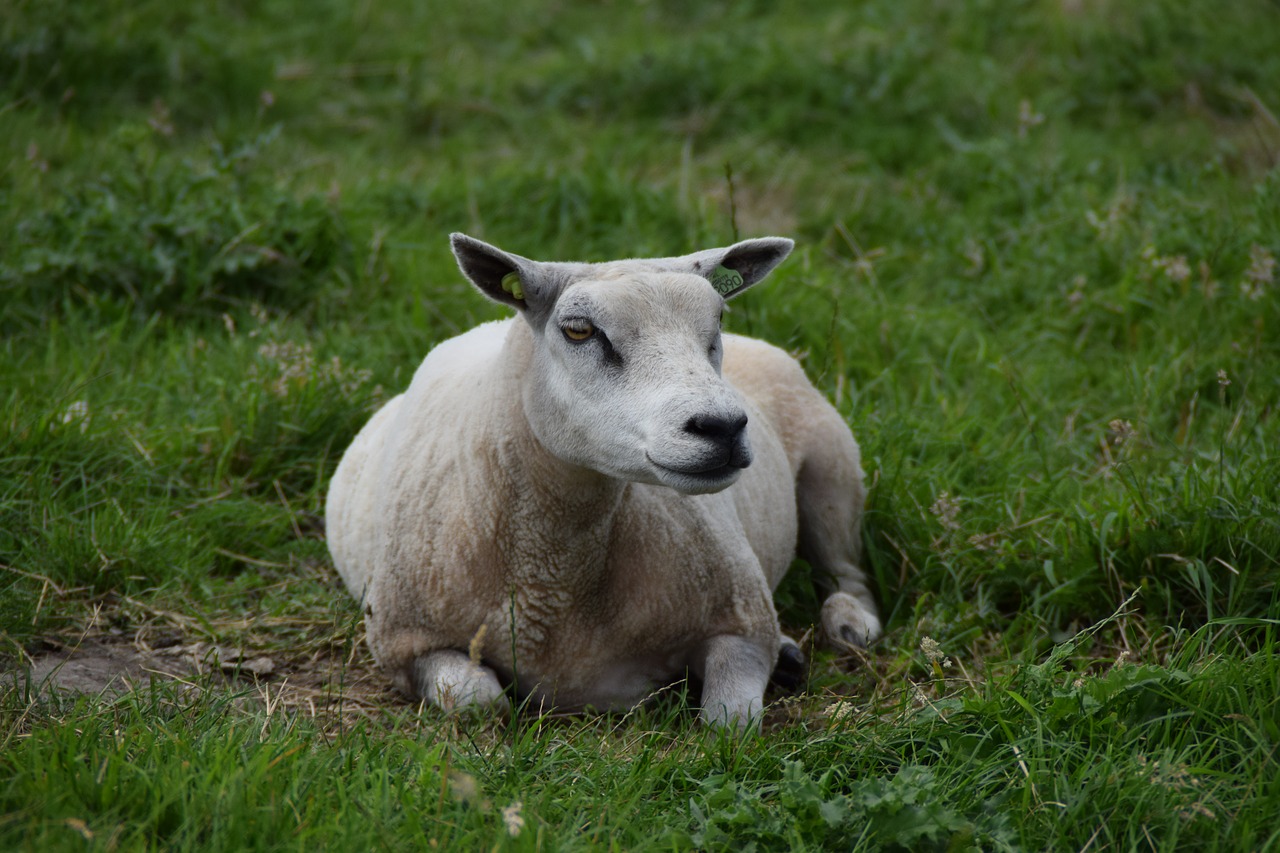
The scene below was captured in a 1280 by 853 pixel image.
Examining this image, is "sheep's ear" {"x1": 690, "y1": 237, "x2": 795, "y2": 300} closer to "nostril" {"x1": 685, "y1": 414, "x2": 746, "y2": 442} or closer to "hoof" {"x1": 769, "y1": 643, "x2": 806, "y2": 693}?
"nostril" {"x1": 685, "y1": 414, "x2": 746, "y2": 442}

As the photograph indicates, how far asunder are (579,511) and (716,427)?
795 mm

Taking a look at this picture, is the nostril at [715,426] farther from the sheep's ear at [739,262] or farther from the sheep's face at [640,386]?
the sheep's ear at [739,262]

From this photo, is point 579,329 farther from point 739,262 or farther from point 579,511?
point 739,262

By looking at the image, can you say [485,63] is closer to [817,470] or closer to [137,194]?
[137,194]

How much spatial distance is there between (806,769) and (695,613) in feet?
2.83

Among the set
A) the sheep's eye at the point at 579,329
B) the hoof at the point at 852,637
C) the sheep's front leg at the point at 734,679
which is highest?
the sheep's eye at the point at 579,329

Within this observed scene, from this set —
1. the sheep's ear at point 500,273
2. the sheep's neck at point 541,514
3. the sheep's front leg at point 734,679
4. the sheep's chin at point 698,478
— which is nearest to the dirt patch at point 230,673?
the sheep's neck at point 541,514

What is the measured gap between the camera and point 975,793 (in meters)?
3.24

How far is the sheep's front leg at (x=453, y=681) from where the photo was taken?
388cm

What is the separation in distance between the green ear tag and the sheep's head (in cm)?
10

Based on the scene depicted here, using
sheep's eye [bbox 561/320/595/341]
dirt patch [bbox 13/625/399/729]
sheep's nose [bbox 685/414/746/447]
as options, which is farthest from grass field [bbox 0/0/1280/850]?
sheep's eye [bbox 561/320/595/341]

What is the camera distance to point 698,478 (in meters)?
3.50

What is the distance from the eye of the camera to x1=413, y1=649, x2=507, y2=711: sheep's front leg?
12.7 ft

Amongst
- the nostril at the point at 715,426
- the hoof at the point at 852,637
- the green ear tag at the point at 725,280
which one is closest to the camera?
the nostril at the point at 715,426
